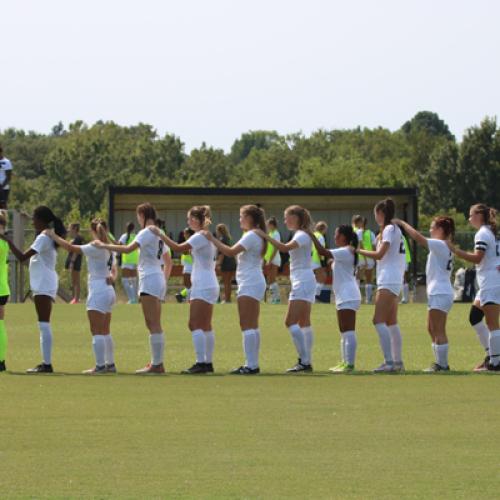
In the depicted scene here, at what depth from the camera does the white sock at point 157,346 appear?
1738 cm

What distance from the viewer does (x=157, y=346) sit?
57.3 ft

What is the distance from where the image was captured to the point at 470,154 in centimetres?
8969

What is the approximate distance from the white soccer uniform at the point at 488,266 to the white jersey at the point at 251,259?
244 centimetres

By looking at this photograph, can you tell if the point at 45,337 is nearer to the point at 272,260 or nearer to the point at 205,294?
the point at 205,294

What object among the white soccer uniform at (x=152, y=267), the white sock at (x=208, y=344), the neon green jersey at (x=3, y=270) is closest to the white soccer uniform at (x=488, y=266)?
the white sock at (x=208, y=344)

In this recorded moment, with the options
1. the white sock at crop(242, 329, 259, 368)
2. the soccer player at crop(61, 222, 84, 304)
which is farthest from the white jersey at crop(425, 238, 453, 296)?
the soccer player at crop(61, 222, 84, 304)

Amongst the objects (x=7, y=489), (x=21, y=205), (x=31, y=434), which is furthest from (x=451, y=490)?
(x=21, y=205)

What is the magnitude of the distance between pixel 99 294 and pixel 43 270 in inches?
30.4

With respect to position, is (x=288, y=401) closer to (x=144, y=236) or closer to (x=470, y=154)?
(x=144, y=236)

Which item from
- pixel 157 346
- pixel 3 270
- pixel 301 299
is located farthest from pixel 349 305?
pixel 3 270

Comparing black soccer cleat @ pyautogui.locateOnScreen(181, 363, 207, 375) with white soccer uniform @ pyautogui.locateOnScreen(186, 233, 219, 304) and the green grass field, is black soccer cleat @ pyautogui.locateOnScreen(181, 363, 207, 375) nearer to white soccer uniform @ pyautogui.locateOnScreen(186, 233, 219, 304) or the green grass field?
the green grass field

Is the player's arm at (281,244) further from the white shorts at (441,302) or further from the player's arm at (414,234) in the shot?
the white shorts at (441,302)

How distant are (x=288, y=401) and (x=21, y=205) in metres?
93.3

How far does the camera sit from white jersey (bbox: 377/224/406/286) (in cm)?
1727
